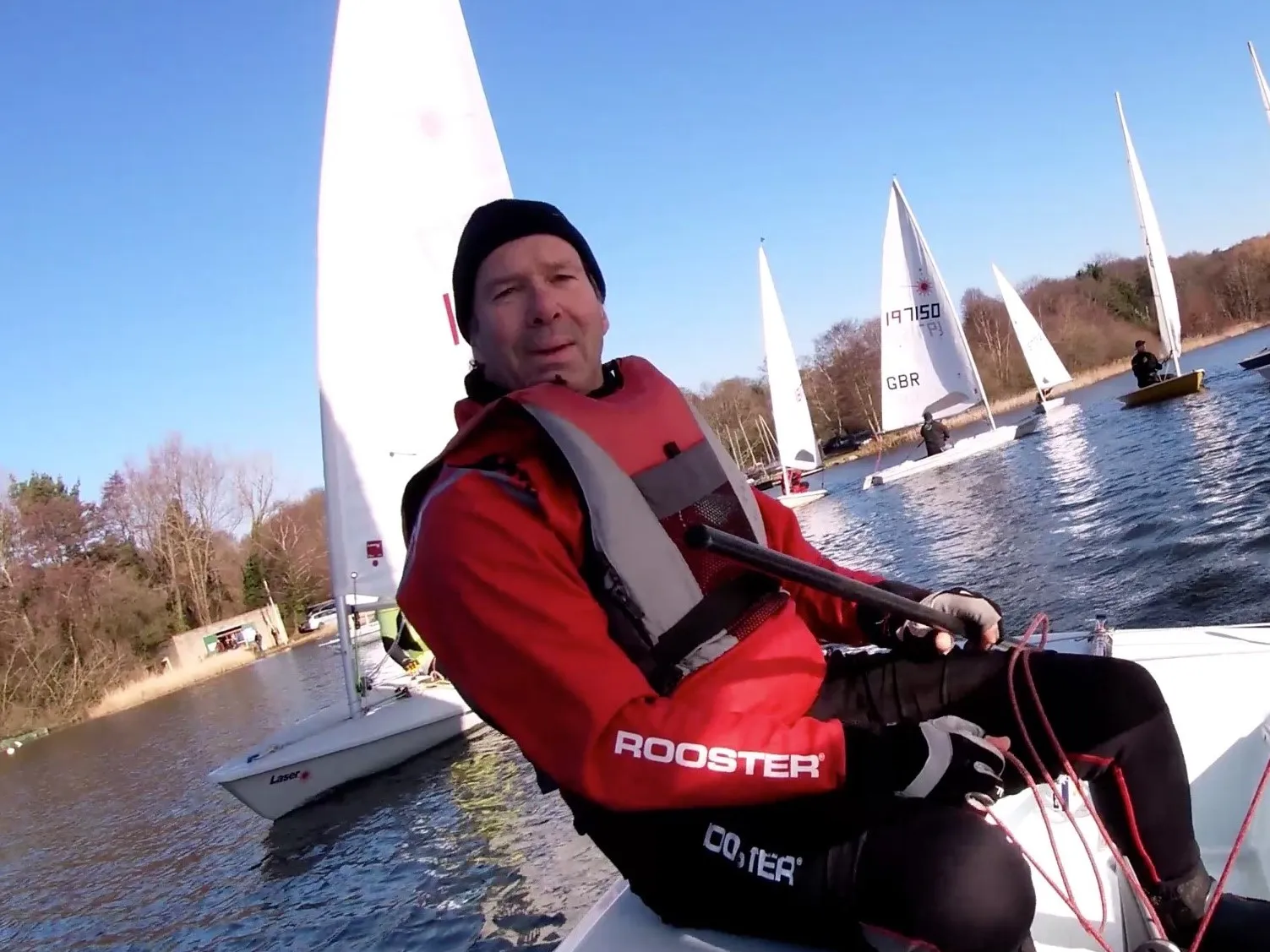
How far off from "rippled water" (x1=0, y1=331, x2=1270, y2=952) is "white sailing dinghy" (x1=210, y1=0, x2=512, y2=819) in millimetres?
475

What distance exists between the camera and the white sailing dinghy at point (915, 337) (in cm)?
2169

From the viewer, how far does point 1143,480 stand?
9.95m

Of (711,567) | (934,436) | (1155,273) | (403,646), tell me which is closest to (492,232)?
(711,567)

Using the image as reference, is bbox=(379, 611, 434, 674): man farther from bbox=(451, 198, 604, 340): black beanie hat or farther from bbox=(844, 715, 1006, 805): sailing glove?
bbox=(844, 715, 1006, 805): sailing glove

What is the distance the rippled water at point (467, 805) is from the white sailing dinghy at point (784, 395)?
10.5m

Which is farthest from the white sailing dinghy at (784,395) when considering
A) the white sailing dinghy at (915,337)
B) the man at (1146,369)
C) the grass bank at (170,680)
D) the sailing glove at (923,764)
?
the sailing glove at (923,764)

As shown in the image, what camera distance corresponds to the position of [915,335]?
859 inches

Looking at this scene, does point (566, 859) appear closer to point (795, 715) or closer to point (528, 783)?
point (528, 783)

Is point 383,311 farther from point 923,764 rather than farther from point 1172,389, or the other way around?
point 1172,389

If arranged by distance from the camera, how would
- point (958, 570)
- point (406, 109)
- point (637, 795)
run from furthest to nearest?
point (958, 570) < point (406, 109) < point (637, 795)

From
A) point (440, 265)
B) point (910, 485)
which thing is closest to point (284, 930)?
point (440, 265)

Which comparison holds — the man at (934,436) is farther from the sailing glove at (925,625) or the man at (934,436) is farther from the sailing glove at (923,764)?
the sailing glove at (923,764)

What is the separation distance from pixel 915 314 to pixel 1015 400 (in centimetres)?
2209

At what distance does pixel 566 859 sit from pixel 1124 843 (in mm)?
3554
